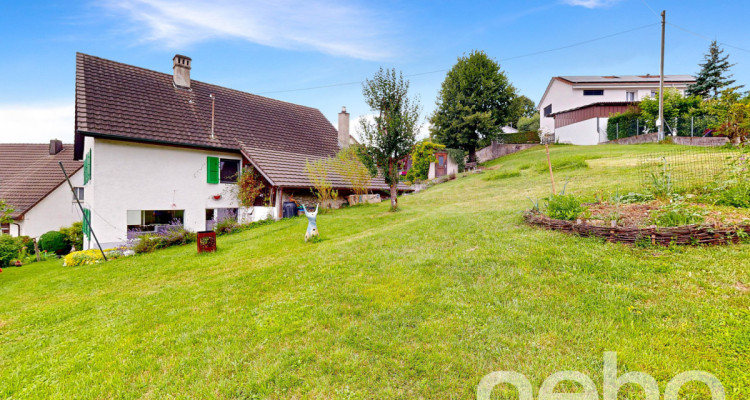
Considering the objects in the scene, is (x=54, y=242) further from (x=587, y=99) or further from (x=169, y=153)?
(x=587, y=99)

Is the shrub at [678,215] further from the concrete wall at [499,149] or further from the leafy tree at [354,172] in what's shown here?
the concrete wall at [499,149]

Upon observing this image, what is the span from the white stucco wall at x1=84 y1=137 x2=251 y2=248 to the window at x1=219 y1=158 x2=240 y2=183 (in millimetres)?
280

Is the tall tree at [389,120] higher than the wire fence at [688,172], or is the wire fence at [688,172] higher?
the tall tree at [389,120]

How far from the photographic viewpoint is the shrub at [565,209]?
21.3 ft

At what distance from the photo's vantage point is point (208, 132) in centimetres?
1563

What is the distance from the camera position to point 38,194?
792 inches

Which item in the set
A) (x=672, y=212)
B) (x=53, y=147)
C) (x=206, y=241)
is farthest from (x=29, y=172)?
A: (x=672, y=212)

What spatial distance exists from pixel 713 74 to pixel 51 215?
179 ft

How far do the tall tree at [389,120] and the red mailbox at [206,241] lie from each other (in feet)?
22.3

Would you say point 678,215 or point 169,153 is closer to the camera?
point 678,215

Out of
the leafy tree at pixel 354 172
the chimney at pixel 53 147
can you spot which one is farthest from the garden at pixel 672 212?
the chimney at pixel 53 147

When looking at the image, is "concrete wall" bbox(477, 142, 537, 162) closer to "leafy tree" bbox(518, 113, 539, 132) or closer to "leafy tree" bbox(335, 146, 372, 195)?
"leafy tree" bbox(518, 113, 539, 132)

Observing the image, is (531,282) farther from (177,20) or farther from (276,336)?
(177,20)

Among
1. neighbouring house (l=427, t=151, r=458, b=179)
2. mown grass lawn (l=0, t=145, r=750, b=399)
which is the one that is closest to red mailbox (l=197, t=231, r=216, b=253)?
mown grass lawn (l=0, t=145, r=750, b=399)
